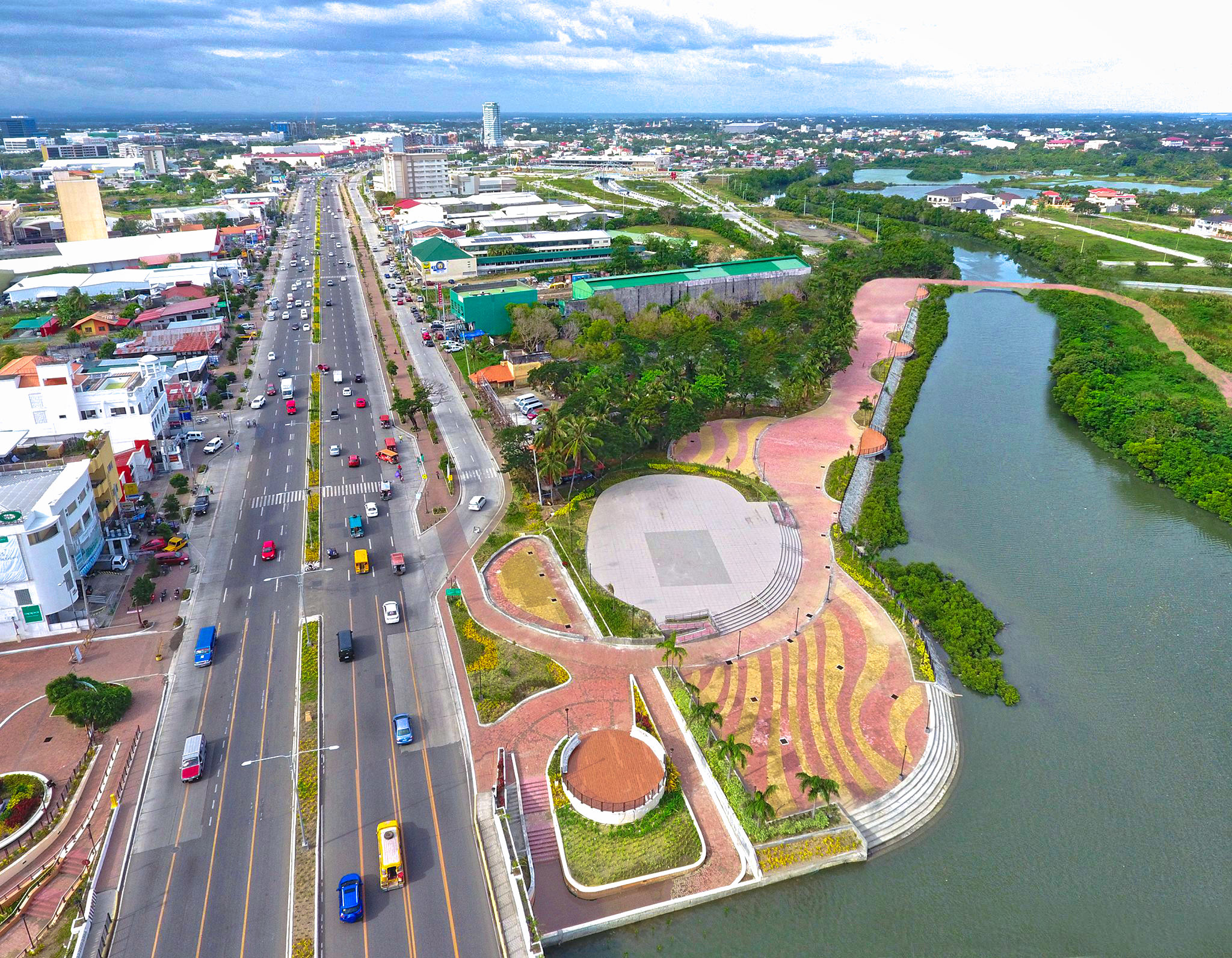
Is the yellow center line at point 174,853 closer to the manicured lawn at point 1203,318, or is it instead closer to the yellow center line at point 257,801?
the yellow center line at point 257,801

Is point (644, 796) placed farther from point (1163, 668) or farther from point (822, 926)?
point (1163, 668)

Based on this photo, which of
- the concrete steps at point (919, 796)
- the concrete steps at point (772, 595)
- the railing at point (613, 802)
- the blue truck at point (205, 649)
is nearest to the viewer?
the railing at point (613, 802)

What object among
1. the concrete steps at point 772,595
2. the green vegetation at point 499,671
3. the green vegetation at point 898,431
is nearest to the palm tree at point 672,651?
the concrete steps at point 772,595

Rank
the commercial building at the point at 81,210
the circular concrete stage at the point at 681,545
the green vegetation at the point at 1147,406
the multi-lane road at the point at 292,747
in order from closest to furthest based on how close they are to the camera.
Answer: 1. the multi-lane road at the point at 292,747
2. the circular concrete stage at the point at 681,545
3. the green vegetation at the point at 1147,406
4. the commercial building at the point at 81,210

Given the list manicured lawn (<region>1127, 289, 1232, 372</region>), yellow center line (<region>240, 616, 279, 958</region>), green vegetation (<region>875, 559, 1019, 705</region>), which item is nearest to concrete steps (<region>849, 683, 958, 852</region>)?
green vegetation (<region>875, 559, 1019, 705</region>)

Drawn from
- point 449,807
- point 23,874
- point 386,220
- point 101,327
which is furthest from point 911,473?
point 386,220

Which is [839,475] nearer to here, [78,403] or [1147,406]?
[1147,406]
